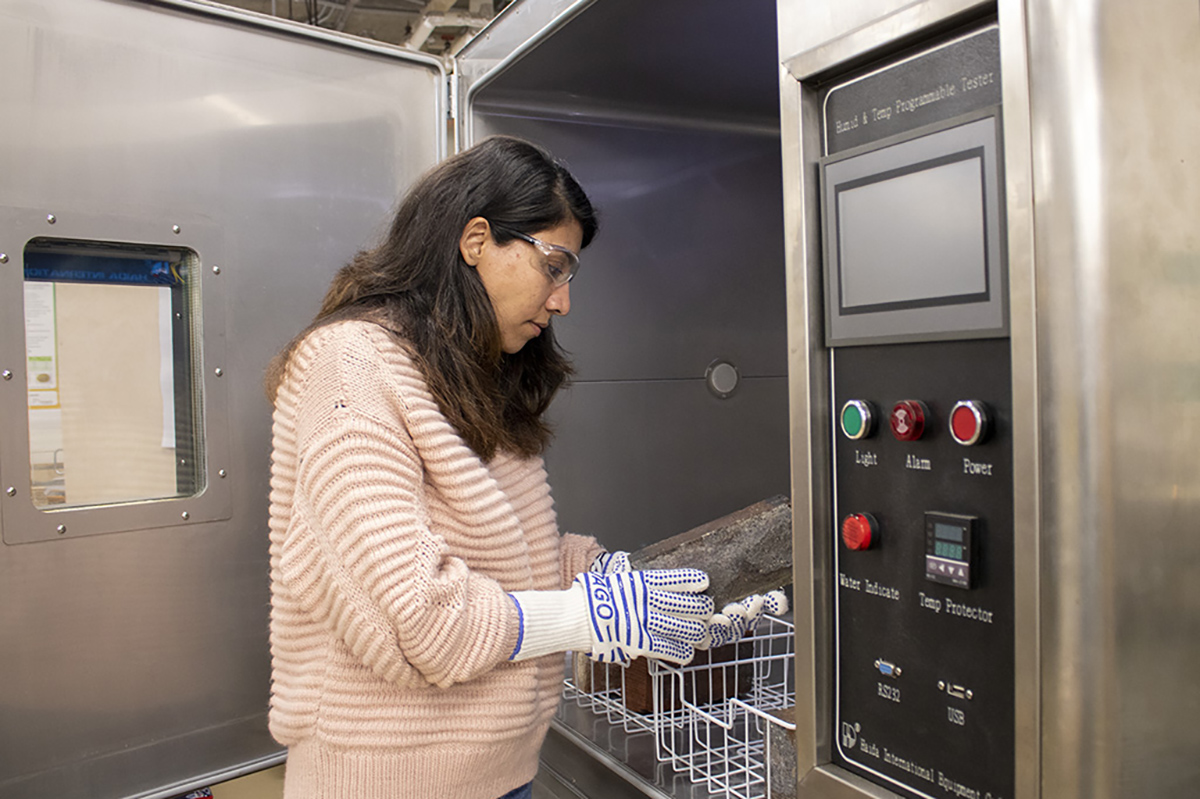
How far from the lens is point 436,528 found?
1104 millimetres

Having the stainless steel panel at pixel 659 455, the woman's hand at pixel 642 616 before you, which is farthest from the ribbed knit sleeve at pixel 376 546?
the stainless steel panel at pixel 659 455

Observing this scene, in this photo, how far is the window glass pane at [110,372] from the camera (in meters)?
1.37

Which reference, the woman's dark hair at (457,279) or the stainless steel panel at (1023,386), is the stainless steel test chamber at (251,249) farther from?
the stainless steel panel at (1023,386)

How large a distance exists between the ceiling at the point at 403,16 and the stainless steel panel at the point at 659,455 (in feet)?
4.19

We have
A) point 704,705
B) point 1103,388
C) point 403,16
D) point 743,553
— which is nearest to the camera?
point 1103,388

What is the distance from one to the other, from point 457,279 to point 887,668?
0.74 metres

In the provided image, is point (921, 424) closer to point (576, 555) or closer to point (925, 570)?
point (925, 570)

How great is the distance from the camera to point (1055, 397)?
604 mm

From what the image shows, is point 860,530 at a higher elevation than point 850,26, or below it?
below

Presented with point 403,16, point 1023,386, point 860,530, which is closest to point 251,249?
point 860,530

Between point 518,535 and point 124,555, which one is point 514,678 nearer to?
point 518,535

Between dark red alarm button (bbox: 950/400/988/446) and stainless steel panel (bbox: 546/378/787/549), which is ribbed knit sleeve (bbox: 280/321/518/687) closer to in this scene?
dark red alarm button (bbox: 950/400/988/446)

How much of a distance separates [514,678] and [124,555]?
718 millimetres

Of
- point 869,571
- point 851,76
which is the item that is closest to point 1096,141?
point 851,76
